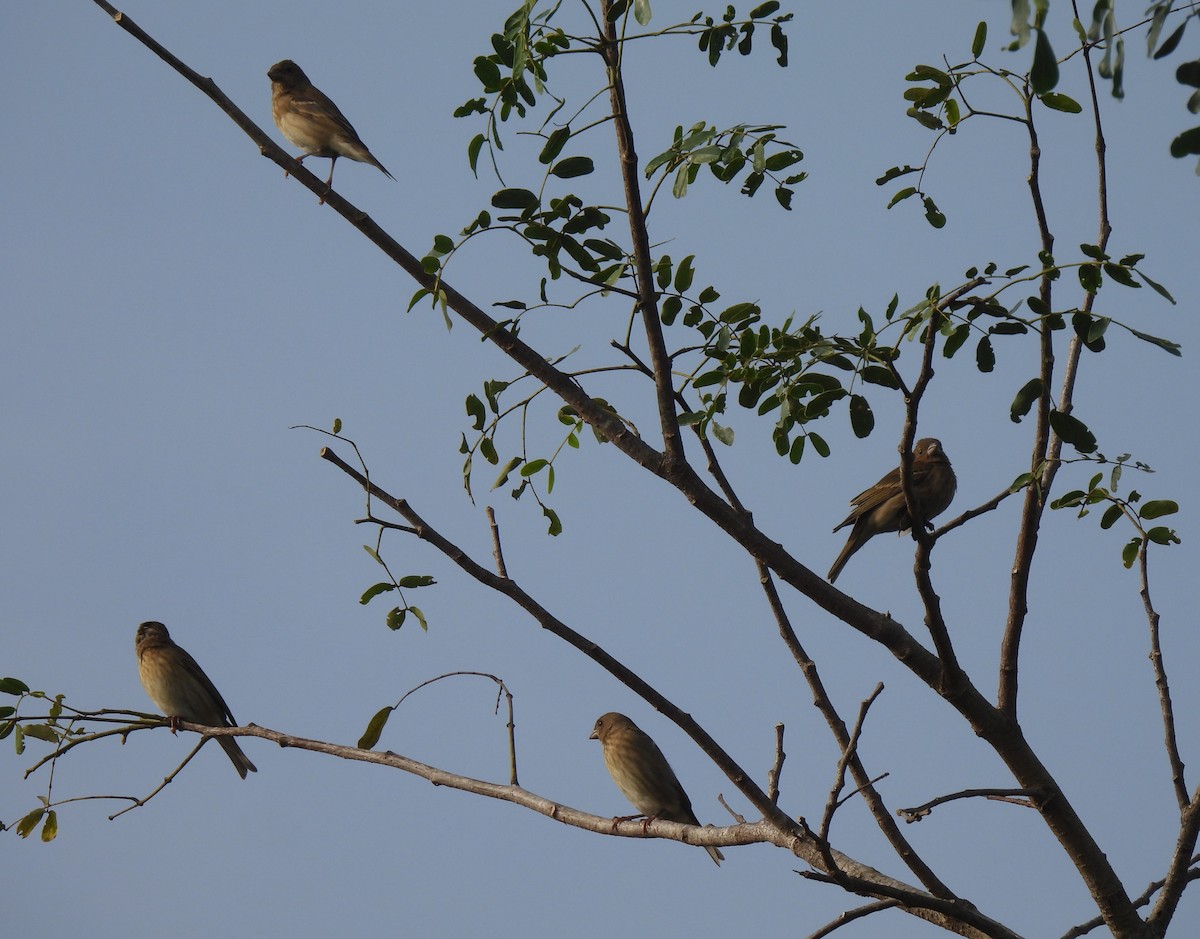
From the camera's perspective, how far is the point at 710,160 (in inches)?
130

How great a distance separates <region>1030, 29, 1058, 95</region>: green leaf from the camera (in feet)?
5.31

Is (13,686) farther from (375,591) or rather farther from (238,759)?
(238,759)

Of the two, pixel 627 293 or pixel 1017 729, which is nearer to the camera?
pixel 627 293

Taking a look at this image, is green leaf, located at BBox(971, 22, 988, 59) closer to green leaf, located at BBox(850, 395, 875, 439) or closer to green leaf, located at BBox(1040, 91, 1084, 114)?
green leaf, located at BBox(1040, 91, 1084, 114)

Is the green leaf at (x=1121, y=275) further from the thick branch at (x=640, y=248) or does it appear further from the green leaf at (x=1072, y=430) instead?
the thick branch at (x=640, y=248)

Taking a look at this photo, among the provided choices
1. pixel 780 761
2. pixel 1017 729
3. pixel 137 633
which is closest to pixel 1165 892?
pixel 1017 729

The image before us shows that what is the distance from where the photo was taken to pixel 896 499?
7.47 m

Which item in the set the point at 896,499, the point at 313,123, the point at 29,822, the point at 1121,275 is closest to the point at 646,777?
the point at 896,499

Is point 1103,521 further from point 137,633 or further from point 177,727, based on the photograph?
point 137,633

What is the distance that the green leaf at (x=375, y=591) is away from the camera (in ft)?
12.9

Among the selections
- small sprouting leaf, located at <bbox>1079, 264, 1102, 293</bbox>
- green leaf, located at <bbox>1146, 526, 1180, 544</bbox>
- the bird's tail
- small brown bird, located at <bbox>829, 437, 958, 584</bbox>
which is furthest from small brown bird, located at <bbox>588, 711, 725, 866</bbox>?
small sprouting leaf, located at <bbox>1079, 264, 1102, 293</bbox>

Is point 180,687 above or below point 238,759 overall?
above

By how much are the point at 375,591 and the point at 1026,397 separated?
1.96 metres

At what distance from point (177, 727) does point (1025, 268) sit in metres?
3.76
